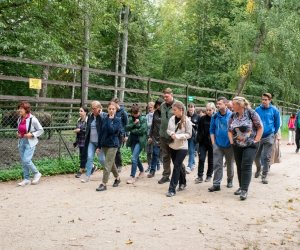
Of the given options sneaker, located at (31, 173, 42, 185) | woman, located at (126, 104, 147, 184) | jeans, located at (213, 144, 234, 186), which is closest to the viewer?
jeans, located at (213, 144, 234, 186)

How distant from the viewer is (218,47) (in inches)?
1254

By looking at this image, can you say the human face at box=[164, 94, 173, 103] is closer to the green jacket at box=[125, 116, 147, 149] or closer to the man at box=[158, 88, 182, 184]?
the man at box=[158, 88, 182, 184]

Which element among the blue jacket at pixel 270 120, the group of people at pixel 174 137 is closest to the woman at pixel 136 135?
the group of people at pixel 174 137

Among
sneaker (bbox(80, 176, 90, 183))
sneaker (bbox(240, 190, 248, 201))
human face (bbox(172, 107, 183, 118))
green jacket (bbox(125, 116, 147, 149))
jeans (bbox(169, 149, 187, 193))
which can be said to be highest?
human face (bbox(172, 107, 183, 118))

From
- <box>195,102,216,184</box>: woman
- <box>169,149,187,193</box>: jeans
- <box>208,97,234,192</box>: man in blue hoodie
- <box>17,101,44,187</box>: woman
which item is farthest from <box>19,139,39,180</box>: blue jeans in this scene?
<box>208,97,234,192</box>: man in blue hoodie

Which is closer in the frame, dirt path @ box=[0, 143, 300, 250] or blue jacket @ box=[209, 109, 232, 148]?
dirt path @ box=[0, 143, 300, 250]

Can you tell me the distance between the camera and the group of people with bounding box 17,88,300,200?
25.1 ft

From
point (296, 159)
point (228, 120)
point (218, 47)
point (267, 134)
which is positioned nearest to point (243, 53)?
point (218, 47)

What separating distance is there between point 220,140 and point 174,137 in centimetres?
→ 110

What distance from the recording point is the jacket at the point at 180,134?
306 inches

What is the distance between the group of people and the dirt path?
0.40 metres

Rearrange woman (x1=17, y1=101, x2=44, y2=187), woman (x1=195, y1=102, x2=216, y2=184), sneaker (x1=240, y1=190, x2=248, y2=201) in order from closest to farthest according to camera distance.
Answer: sneaker (x1=240, y1=190, x2=248, y2=201)
woman (x1=17, y1=101, x2=44, y2=187)
woman (x1=195, y1=102, x2=216, y2=184)

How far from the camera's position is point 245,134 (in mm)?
7559

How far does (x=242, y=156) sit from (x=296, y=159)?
6.90 meters
